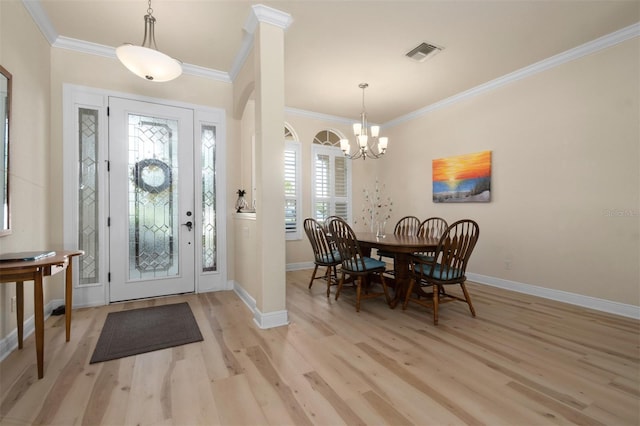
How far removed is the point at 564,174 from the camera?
3426 mm

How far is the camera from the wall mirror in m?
2.09

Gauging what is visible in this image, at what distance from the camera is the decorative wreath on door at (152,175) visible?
345cm

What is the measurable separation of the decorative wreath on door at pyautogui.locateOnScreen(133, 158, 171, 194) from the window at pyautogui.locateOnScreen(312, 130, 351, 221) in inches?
104

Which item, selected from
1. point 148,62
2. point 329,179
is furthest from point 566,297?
point 148,62

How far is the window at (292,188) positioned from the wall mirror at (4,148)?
11.7 feet

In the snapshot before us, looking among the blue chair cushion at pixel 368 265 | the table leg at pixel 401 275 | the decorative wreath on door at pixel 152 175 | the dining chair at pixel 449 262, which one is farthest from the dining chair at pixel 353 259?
the decorative wreath on door at pixel 152 175

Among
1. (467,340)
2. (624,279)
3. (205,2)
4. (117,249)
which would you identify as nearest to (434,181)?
(624,279)

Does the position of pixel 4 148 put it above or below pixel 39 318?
above

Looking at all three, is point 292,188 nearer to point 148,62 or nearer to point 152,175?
point 152,175

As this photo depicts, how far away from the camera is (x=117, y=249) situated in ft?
10.9

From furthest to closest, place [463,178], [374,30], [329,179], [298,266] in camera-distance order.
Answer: [329,179] < [298,266] < [463,178] < [374,30]

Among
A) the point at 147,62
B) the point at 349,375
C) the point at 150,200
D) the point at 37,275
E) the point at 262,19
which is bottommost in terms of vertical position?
the point at 349,375

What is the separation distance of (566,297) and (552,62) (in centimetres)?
281

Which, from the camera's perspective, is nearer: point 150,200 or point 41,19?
point 41,19
